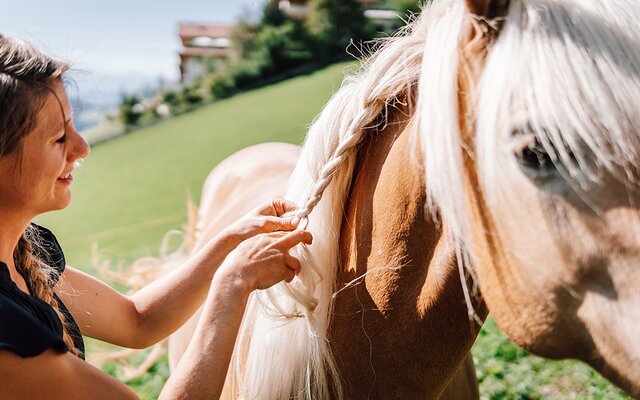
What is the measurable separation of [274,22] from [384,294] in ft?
111

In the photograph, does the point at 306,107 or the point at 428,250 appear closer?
the point at 428,250

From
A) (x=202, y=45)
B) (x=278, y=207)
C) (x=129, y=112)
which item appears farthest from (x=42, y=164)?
(x=202, y=45)

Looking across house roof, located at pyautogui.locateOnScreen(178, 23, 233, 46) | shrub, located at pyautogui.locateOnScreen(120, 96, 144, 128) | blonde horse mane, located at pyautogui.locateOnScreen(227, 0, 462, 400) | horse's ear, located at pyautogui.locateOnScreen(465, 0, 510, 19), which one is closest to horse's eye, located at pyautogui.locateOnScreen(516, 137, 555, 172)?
horse's ear, located at pyautogui.locateOnScreen(465, 0, 510, 19)

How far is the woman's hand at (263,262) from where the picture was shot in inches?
52.4

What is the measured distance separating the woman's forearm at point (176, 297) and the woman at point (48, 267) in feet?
0.65

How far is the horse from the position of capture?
933 millimetres

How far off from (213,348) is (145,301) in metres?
0.61

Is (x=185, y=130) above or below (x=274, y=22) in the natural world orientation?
below

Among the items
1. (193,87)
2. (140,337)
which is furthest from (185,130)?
(140,337)

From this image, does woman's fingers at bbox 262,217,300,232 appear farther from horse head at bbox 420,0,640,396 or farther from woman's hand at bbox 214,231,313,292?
horse head at bbox 420,0,640,396

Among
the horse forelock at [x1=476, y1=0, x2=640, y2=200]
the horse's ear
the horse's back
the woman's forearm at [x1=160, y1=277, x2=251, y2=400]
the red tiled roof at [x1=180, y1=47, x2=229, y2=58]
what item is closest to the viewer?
the horse forelock at [x1=476, y1=0, x2=640, y2=200]

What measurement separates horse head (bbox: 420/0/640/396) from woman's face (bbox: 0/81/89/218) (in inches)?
30.6

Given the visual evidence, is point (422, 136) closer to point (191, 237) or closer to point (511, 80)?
point (511, 80)

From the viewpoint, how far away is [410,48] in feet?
4.30
